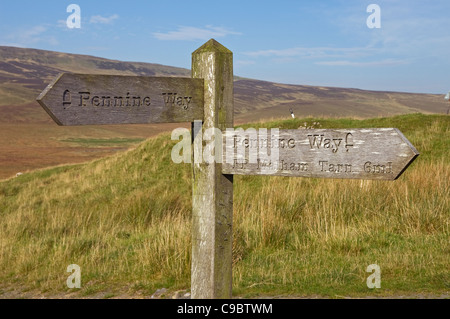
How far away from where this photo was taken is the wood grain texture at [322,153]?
279 centimetres

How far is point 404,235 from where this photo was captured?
20.5 feet

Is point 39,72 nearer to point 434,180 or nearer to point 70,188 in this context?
point 70,188

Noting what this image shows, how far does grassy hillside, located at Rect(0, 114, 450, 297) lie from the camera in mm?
4957

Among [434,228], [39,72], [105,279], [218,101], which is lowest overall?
[105,279]

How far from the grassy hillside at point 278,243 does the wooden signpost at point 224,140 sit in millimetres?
1326

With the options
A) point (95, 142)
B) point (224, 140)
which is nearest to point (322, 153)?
point (224, 140)

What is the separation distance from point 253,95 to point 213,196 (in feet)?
443

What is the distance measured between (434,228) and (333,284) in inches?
94.2

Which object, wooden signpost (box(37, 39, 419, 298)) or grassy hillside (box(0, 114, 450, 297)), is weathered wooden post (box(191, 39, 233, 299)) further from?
grassy hillside (box(0, 114, 450, 297))

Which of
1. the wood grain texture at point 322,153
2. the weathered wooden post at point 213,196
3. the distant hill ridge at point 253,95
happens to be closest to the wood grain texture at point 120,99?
the weathered wooden post at point 213,196

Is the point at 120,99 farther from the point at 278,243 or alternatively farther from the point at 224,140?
the point at 278,243

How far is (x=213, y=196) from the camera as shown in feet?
11.2

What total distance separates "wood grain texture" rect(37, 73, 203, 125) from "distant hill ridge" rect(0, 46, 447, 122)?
178 feet
